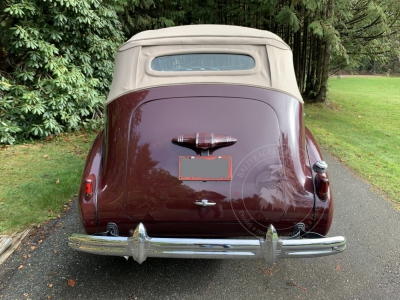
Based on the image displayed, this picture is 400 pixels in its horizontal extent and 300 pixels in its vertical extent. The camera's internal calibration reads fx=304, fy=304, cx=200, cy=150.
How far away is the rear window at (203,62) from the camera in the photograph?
275cm

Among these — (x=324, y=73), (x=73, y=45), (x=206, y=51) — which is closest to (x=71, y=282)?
(x=206, y=51)

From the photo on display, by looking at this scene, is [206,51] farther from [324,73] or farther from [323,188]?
[324,73]

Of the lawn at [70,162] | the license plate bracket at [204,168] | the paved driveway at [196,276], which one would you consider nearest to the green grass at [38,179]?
the lawn at [70,162]

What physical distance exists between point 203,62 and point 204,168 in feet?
3.47

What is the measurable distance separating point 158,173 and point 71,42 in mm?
5971

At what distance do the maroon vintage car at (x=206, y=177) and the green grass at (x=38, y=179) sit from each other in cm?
163

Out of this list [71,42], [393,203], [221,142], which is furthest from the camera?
[71,42]

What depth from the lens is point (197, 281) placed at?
106 inches

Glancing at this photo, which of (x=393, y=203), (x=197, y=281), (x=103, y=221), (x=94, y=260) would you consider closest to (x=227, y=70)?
(x=103, y=221)

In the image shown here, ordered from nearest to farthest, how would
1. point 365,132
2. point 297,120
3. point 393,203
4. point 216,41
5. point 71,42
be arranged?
point 297,120, point 216,41, point 393,203, point 71,42, point 365,132

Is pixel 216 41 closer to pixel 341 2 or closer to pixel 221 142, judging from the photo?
pixel 221 142

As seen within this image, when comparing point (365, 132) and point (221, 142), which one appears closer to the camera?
point (221, 142)

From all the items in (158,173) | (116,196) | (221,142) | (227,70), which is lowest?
(116,196)

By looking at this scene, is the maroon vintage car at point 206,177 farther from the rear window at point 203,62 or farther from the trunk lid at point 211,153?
the rear window at point 203,62
